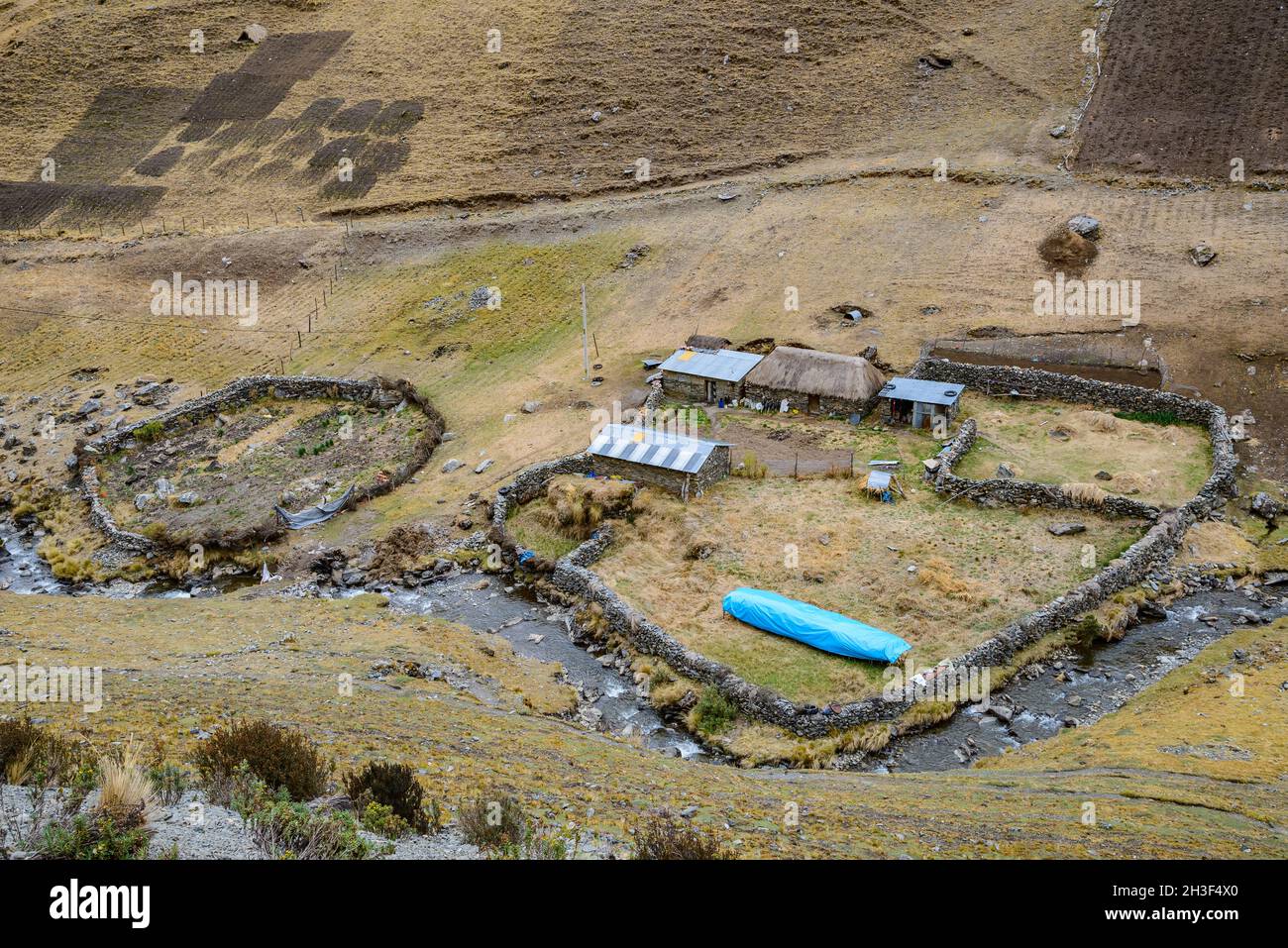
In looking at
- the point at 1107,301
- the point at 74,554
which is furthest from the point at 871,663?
the point at 74,554

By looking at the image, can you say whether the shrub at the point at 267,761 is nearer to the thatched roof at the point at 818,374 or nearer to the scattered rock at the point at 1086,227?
the thatched roof at the point at 818,374

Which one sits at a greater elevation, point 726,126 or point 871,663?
point 726,126

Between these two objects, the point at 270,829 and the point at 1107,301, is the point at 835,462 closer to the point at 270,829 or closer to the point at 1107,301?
the point at 1107,301

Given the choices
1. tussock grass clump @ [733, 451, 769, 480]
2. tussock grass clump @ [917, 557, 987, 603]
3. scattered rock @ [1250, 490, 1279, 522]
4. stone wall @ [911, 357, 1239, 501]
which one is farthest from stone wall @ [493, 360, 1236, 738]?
tussock grass clump @ [733, 451, 769, 480]

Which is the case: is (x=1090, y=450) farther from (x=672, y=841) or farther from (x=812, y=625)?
(x=672, y=841)

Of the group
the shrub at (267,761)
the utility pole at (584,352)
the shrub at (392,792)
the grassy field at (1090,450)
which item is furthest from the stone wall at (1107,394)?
the shrub at (267,761)

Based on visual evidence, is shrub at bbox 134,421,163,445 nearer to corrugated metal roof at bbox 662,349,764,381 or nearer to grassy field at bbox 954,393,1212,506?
corrugated metal roof at bbox 662,349,764,381
